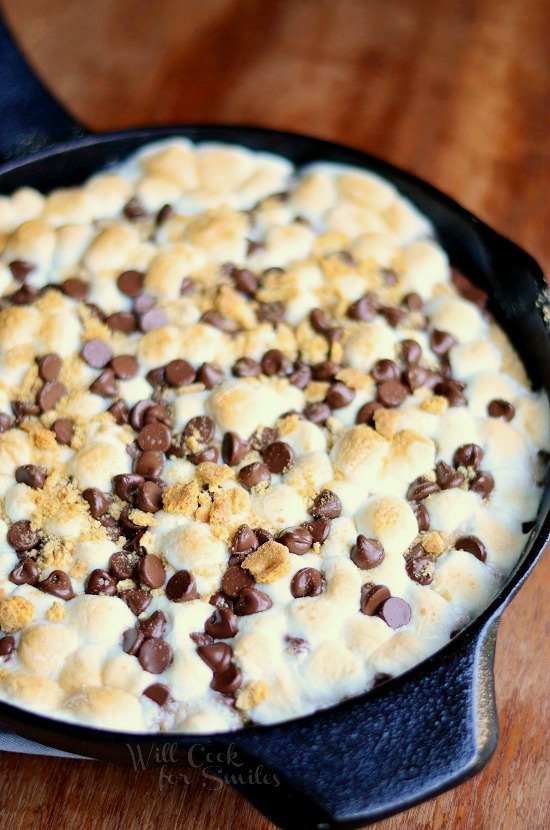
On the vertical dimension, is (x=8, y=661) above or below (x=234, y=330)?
below

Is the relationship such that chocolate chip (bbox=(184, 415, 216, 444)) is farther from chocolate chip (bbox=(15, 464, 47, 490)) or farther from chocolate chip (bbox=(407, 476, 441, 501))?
chocolate chip (bbox=(407, 476, 441, 501))

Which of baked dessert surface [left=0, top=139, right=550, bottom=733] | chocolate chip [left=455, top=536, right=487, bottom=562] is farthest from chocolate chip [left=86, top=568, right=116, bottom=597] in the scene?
chocolate chip [left=455, top=536, right=487, bottom=562]

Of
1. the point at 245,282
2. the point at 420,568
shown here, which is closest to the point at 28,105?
the point at 245,282

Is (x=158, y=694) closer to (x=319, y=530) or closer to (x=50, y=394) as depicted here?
(x=319, y=530)

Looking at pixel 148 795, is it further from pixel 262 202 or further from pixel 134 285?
pixel 262 202

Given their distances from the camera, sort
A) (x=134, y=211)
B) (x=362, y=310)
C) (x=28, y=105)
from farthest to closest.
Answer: (x=28, y=105) < (x=134, y=211) < (x=362, y=310)

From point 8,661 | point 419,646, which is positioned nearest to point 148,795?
point 8,661
